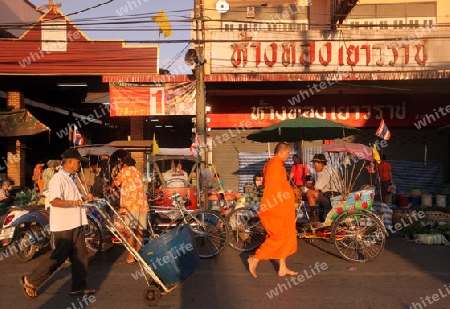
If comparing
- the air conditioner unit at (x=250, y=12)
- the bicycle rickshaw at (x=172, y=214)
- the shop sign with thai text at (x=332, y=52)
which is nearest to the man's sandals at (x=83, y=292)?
the bicycle rickshaw at (x=172, y=214)

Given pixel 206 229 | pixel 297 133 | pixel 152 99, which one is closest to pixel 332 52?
pixel 297 133

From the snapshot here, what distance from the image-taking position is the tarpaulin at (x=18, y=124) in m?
15.3

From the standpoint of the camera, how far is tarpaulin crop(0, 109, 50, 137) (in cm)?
1533

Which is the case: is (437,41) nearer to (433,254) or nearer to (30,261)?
(433,254)

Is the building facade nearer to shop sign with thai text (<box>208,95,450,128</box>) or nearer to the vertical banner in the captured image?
shop sign with thai text (<box>208,95,450,128</box>)

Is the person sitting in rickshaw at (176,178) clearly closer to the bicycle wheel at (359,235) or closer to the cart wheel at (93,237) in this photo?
the cart wheel at (93,237)

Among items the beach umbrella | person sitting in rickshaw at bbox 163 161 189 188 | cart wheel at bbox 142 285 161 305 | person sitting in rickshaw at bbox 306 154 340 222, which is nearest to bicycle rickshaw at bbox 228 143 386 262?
person sitting in rickshaw at bbox 306 154 340 222

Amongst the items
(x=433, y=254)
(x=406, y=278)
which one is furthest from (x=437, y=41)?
(x=406, y=278)

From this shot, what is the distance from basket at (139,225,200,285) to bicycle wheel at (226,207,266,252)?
114 inches

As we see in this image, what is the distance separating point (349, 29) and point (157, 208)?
992cm

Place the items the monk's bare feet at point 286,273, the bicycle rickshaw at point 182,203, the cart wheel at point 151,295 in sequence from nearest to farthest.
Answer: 1. the cart wheel at point 151,295
2. the monk's bare feet at point 286,273
3. the bicycle rickshaw at point 182,203

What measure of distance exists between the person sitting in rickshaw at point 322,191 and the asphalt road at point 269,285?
0.77m

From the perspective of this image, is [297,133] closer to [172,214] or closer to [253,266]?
[172,214]

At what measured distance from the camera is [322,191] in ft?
28.4
